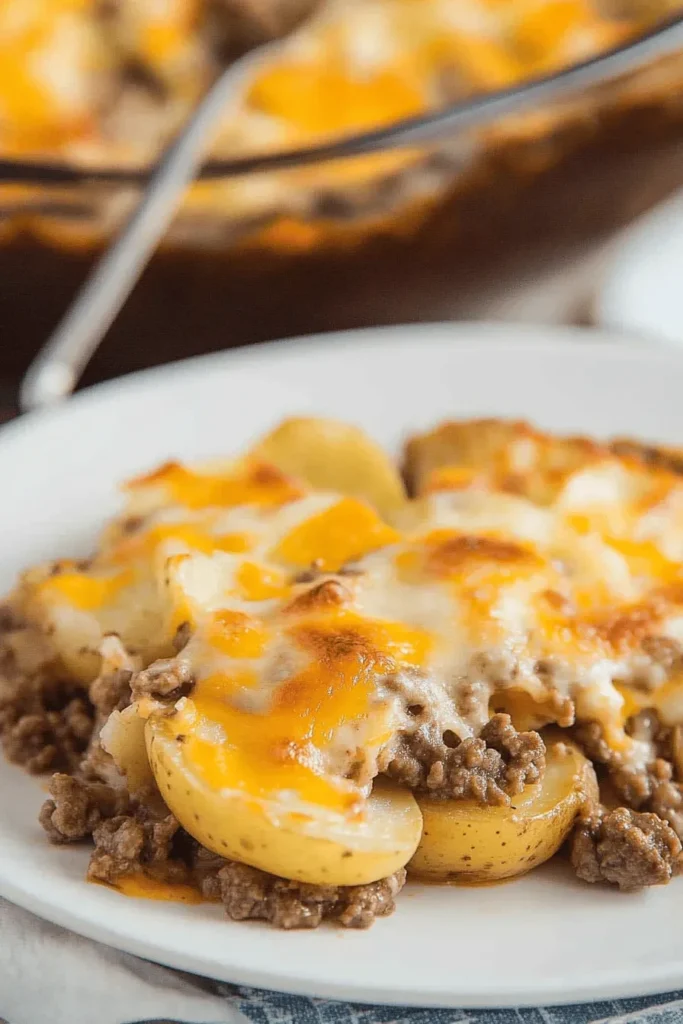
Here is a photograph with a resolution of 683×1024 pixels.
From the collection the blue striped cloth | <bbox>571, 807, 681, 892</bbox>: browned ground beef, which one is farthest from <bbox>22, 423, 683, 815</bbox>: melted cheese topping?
the blue striped cloth

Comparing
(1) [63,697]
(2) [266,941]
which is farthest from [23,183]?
(2) [266,941]

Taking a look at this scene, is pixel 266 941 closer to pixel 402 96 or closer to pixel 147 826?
pixel 147 826

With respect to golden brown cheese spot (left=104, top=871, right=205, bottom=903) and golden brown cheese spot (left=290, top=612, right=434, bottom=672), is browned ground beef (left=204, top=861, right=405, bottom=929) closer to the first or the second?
golden brown cheese spot (left=104, top=871, right=205, bottom=903)

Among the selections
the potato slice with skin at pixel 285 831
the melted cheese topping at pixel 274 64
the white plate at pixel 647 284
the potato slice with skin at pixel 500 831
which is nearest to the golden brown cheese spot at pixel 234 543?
the potato slice with skin at pixel 285 831

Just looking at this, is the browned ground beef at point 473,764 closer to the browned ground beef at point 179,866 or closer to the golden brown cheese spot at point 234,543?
the browned ground beef at point 179,866

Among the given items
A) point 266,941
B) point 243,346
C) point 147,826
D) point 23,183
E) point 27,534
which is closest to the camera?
point 266,941
